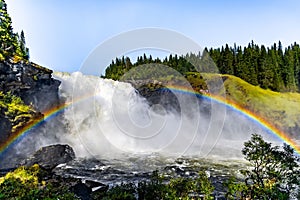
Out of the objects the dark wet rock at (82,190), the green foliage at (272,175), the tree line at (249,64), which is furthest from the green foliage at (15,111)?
the tree line at (249,64)

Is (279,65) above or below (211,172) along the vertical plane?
above

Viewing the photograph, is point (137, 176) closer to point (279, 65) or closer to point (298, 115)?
point (298, 115)

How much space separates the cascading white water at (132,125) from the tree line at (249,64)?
19052 mm

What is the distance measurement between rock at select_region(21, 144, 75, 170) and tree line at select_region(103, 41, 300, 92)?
45.9 meters

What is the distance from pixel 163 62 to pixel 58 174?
6802 centimetres

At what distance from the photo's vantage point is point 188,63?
8300cm

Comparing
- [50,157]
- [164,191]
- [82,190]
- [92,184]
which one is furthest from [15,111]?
[164,191]

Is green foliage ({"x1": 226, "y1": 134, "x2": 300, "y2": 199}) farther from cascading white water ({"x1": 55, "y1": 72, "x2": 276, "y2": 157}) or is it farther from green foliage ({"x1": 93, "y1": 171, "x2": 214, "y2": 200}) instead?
cascading white water ({"x1": 55, "y1": 72, "x2": 276, "y2": 157})

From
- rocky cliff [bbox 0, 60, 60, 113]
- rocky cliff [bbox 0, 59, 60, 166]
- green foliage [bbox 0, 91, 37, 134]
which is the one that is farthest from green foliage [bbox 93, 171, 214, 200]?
rocky cliff [bbox 0, 60, 60, 113]

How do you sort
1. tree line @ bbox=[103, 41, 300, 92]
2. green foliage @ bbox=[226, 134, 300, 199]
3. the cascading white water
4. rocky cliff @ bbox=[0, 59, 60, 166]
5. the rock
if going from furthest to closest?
tree line @ bbox=[103, 41, 300, 92] → the cascading white water → rocky cliff @ bbox=[0, 59, 60, 166] → the rock → green foliage @ bbox=[226, 134, 300, 199]

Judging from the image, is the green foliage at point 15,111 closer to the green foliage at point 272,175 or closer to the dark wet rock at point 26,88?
the dark wet rock at point 26,88

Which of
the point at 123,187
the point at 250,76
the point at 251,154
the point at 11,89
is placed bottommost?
the point at 123,187

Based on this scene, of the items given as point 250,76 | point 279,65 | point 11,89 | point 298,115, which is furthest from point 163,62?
point 11,89

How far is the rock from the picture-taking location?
87.9ft
